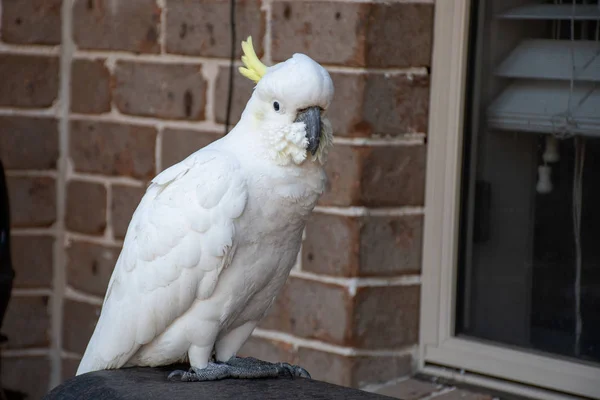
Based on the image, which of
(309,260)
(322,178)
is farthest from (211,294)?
(309,260)

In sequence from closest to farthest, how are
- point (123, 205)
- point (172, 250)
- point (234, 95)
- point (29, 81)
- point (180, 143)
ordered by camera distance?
point (172, 250) → point (234, 95) → point (180, 143) → point (123, 205) → point (29, 81)

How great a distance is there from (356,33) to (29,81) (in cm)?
104

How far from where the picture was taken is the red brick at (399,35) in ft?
7.79

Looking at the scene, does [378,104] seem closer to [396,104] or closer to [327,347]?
→ [396,104]

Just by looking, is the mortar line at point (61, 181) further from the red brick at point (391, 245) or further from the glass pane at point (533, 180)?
the glass pane at point (533, 180)

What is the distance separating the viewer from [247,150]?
1.81 metres

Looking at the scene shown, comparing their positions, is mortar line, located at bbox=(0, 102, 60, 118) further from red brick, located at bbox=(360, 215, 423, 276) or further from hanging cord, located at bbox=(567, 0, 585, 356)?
Answer: hanging cord, located at bbox=(567, 0, 585, 356)

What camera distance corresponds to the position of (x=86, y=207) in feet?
9.43

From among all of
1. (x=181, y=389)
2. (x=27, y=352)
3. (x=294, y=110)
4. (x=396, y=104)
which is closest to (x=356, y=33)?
(x=396, y=104)

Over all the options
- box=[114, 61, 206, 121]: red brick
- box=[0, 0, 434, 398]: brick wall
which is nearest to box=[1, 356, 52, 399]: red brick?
box=[0, 0, 434, 398]: brick wall

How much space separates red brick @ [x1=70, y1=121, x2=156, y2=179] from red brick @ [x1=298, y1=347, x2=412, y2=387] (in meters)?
0.66

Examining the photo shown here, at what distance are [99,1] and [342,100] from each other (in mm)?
822

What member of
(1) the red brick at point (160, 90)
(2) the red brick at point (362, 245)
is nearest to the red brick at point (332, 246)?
(2) the red brick at point (362, 245)

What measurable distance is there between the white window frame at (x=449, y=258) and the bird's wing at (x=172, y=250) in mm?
829
